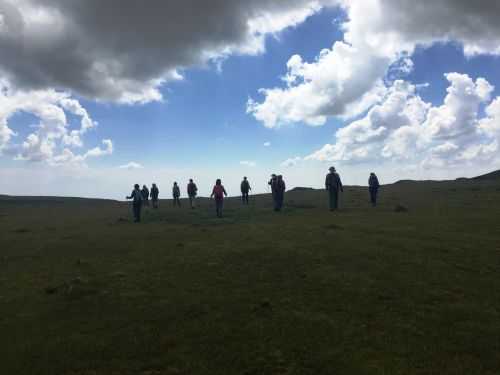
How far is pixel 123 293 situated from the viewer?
365 inches

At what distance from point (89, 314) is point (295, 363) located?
4.77 meters

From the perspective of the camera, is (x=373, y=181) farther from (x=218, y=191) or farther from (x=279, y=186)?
(x=218, y=191)

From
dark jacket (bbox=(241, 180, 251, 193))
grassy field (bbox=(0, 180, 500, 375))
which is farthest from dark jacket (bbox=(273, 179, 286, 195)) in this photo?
grassy field (bbox=(0, 180, 500, 375))

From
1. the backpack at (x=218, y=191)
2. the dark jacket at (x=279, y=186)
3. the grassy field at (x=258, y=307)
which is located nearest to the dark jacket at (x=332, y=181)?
the dark jacket at (x=279, y=186)

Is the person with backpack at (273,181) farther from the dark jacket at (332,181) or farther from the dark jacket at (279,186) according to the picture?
the dark jacket at (332,181)

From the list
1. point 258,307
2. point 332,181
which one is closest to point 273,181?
point 332,181

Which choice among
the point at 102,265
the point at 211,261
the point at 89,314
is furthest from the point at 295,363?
the point at 102,265

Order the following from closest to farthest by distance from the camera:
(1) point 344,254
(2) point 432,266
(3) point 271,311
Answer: (3) point 271,311, (2) point 432,266, (1) point 344,254

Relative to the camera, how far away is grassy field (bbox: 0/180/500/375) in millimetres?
5742

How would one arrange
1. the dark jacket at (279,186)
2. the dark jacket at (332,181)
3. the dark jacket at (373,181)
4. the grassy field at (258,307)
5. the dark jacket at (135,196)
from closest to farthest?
the grassy field at (258,307) → the dark jacket at (135,196) → the dark jacket at (332,181) → the dark jacket at (279,186) → the dark jacket at (373,181)

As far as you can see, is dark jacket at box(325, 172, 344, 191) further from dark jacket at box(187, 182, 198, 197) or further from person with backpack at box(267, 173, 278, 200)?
dark jacket at box(187, 182, 198, 197)

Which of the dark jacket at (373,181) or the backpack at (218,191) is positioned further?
the dark jacket at (373,181)

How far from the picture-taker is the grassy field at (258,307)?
226 inches

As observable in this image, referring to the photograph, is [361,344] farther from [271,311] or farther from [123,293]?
[123,293]
